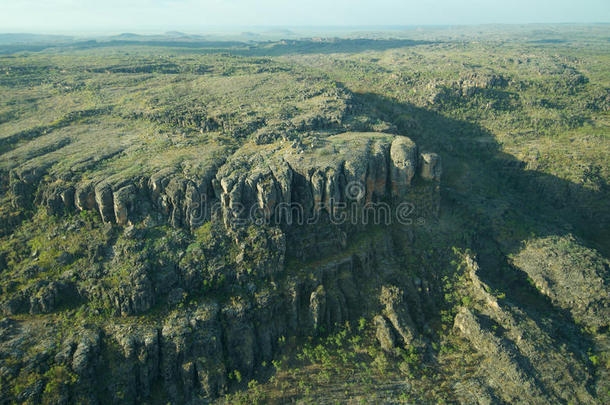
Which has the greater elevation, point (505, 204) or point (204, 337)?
point (505, 204)

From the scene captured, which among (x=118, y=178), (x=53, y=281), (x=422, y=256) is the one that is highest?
(x=118, y=178)

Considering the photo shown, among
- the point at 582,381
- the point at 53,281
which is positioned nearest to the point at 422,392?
the point at 582,381

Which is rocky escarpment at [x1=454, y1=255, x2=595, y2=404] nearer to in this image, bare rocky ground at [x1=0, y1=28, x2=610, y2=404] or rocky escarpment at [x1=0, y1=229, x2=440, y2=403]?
bare rocky ground at [x1=0, y1=28, x2=610, y2=404]

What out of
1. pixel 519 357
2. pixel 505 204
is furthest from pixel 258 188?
pixel 505 204

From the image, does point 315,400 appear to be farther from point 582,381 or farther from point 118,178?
point 118,178

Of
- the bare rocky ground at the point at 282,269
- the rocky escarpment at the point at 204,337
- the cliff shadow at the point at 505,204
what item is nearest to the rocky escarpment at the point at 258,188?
the bare rocky ground at the point at 282,269
